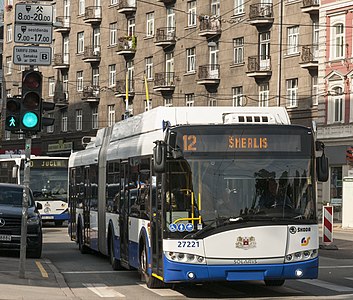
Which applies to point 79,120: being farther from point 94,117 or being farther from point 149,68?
point 149,68

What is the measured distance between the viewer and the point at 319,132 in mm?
48219

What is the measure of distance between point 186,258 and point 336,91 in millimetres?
34467

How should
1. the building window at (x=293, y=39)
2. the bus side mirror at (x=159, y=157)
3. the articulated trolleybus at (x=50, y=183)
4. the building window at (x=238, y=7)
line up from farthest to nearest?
the building window at (x=238, y=7) → the building window at (x=293, y=39) → the articulated trolleybus at (x=50, y=183) → the bus side mirror at (x=159, y=157)

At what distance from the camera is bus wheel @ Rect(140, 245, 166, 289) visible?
1590 cm

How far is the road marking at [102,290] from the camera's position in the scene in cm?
1563

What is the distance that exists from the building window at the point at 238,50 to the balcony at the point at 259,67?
5.22ft

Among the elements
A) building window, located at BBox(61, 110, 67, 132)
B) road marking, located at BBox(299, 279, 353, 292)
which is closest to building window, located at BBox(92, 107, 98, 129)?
building window, located at BBox(61, 110, 67, 132)

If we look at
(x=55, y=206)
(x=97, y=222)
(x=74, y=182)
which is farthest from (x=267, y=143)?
(x=55, y=206)

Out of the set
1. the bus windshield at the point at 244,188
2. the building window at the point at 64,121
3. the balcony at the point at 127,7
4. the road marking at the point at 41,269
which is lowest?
the road marking at the point at 41,269

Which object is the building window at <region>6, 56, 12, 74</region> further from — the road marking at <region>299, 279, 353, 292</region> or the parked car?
the road marking at <region>299, 279, 353, 292</region>

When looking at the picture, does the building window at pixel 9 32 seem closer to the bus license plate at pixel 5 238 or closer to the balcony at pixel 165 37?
the balcony at pixel 165 37

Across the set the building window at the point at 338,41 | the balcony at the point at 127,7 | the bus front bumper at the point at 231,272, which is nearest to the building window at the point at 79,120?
the balcony at the point at 127,7

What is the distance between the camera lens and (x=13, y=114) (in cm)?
1672

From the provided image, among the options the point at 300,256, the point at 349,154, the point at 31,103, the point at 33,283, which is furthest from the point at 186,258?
the point at 349,154
